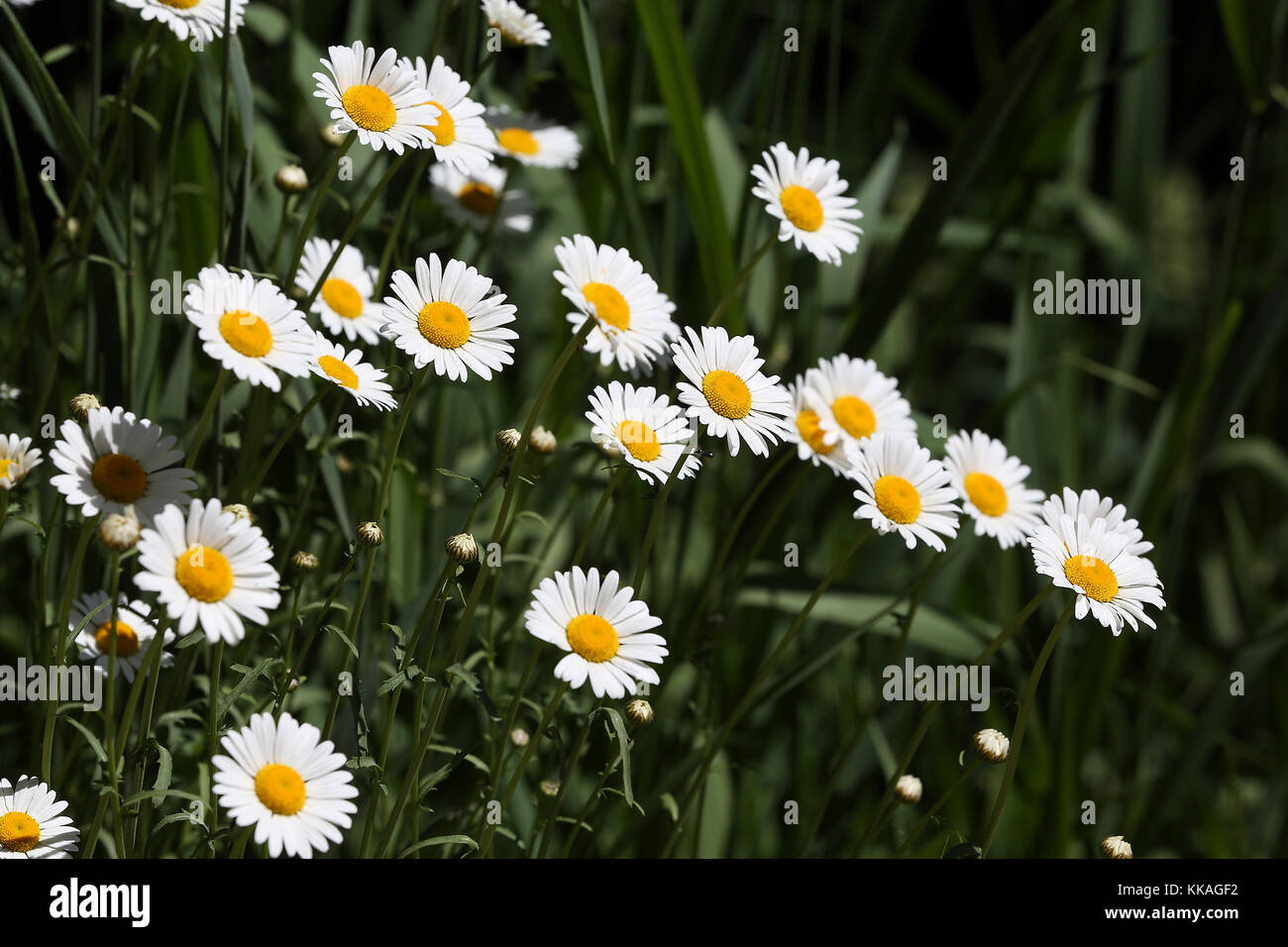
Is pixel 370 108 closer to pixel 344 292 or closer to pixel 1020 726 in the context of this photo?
pixel 344 292

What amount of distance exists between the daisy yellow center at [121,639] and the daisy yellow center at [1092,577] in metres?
0.79

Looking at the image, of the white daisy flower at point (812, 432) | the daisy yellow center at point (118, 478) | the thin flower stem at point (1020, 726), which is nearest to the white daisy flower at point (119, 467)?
the daisy yellow center at point (118, 478)

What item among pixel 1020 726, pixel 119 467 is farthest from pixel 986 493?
pixel 119 467

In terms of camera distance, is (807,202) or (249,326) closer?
(249,326)

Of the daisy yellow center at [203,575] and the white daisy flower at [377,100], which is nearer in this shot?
the daisy yellow center at [203,575]

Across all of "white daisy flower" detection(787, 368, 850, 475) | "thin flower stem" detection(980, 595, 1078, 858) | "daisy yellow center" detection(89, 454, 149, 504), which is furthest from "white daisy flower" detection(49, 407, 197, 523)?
"thin flower stem" detection(980, 595, 1078, 858)

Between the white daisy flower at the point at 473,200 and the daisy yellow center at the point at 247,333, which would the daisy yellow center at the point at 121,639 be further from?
the white daisy flower at the point at 473,200

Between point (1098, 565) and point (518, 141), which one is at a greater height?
point (518, 141)

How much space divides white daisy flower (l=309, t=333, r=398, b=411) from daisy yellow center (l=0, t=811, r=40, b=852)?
0.40 metres

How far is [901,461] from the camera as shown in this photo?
1039 mm

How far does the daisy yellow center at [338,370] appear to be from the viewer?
0.89 m

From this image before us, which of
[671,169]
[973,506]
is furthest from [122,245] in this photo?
[973,506]

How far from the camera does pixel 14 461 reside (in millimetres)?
871

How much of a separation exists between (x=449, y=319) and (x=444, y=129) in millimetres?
194
